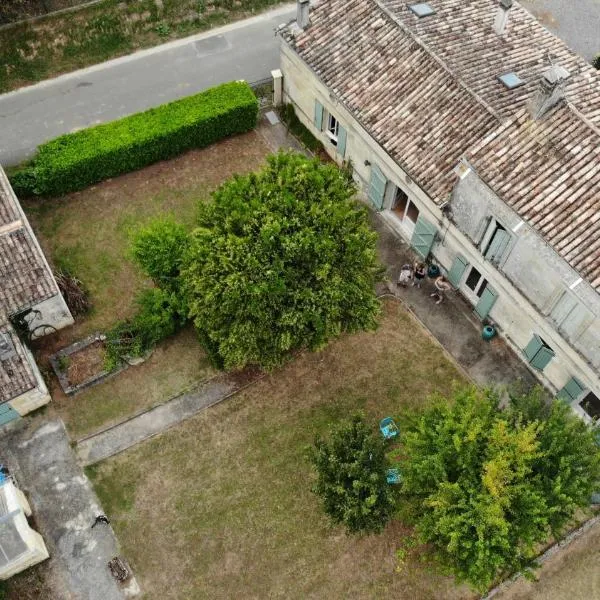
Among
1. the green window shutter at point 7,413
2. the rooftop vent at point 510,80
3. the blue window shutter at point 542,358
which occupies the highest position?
the rooftop vent at point 510,80

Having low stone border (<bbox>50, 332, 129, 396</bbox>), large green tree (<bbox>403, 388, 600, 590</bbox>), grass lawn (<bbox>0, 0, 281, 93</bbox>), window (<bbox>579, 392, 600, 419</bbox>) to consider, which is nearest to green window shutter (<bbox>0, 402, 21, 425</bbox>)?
low stone border (<bbox>50, 332, 129, 396</bbox>)

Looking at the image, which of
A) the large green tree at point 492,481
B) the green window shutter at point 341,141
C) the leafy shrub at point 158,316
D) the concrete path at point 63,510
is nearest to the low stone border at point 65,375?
the concrete path at point 63,510

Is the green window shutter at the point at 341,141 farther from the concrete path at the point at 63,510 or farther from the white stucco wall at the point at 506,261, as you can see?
the concrete path at the point at 63,510

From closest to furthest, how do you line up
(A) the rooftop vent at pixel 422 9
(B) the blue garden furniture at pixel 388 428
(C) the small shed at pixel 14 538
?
(C) the small shed at pixel 14 538 → (B) the blue garden furniture at pixel 388 428 → (A) the rooftop vent at pixel 422 9

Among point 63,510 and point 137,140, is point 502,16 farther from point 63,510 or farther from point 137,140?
point 63,510

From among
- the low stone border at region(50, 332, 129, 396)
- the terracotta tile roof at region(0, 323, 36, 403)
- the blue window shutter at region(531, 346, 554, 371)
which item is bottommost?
the low stone border at region(50, 332, 129, 396)

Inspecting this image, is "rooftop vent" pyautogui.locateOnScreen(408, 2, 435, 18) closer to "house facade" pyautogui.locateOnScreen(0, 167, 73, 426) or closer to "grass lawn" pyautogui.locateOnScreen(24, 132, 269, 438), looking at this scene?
"grass lawn" pyautogui.locateOnScreen(24, 132, 269, 438)
